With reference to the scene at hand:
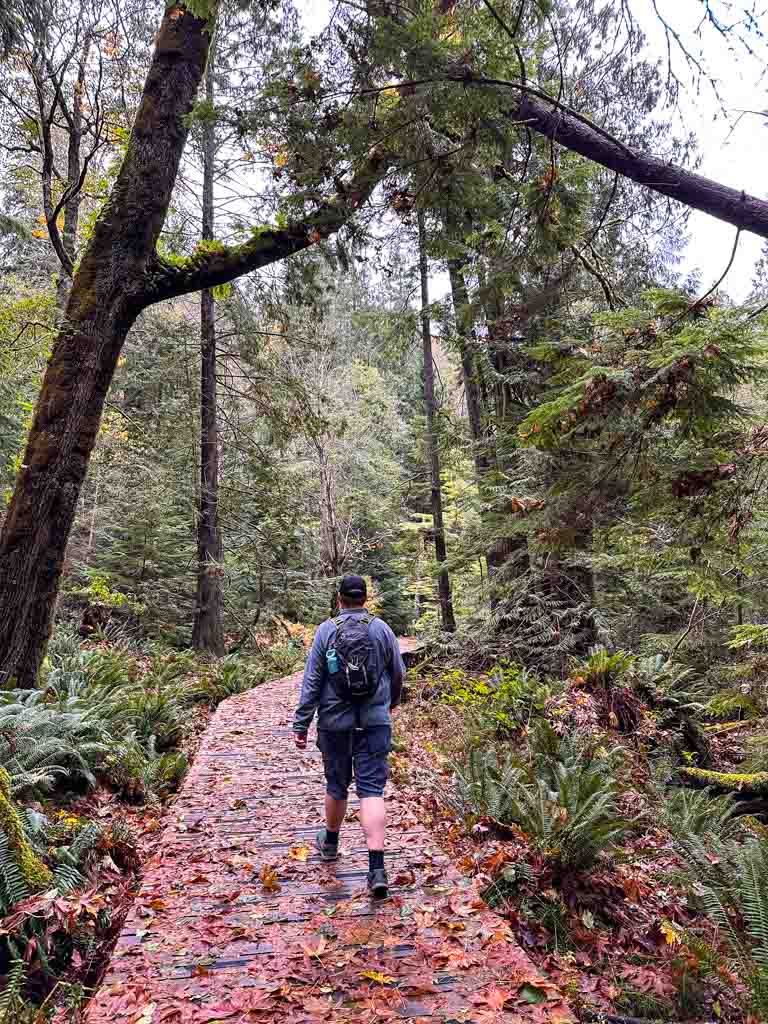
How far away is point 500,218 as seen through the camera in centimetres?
651

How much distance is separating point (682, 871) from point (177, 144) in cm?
833

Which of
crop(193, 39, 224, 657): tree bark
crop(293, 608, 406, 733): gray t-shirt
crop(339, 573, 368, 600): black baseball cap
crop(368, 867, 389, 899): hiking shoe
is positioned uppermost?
crop(193, 39, 224, 657): tree bark

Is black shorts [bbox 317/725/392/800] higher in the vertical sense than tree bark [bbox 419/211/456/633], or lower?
lower

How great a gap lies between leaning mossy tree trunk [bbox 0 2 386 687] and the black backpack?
3438mm

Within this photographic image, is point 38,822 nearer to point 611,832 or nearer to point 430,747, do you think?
point 611,832

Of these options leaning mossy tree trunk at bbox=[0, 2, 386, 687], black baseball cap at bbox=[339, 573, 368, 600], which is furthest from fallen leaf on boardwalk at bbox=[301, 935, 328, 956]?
leaning mossy tree trunk at bbox=[0, 2, 386, 687]

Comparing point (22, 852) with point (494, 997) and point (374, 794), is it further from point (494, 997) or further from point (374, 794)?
point (494, 997)

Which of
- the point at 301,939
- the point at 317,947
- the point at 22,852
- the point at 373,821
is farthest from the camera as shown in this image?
the point at 373,821

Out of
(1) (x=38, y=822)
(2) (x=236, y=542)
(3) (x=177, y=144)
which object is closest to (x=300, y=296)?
(3) (x=177, y=144)

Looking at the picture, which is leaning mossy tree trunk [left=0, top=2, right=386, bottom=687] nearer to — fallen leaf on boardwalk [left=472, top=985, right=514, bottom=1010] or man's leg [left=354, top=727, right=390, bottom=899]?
man's leg [left=354, top=727, right=390, bottom=899]

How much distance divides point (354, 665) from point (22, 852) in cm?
219

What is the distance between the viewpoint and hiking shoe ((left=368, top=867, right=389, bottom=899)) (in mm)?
3701

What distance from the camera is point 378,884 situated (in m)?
3.70

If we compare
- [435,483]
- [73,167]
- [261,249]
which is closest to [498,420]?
[261,249]
